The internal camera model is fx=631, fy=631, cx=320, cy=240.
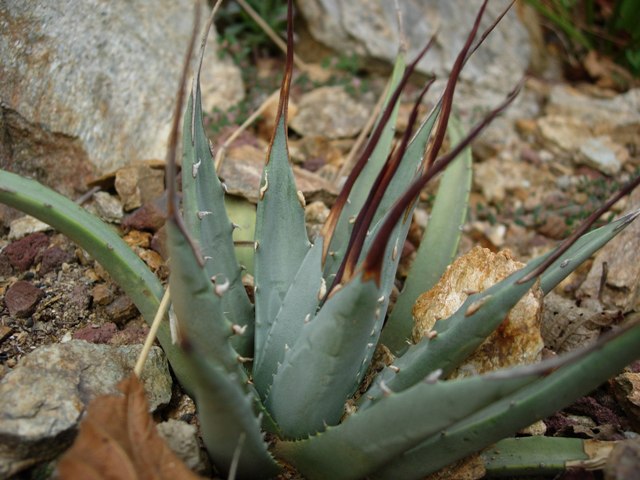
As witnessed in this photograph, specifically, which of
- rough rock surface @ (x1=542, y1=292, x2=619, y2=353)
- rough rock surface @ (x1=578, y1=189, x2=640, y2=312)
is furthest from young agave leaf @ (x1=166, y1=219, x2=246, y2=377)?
rough rock surface @ (x1=578, y1=189, x2=640, y2=312)

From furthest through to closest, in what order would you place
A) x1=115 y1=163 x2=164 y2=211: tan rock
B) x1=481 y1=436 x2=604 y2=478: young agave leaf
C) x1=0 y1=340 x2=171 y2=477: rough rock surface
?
x1=115 y1=163 x2=164 y2=211: tan rock, x1=481 y1=436 x2=604 y2=478: young agave leaf, x1=0 y1=340 x2=171 y2=477: rough rock surface

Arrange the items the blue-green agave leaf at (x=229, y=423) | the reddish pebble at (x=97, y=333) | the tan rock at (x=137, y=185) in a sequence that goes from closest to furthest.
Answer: the blue-green agave leaf at (x=229, y=423) → the reddish pebble at (x=97, y=333) → the tan rock at (x=137, y=185)

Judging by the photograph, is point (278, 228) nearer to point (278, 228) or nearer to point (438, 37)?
point (278, 228)

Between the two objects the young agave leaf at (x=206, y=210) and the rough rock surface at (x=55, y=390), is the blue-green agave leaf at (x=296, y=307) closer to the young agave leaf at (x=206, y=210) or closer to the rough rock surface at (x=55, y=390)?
the young agave leaf at (x=206, y=210)

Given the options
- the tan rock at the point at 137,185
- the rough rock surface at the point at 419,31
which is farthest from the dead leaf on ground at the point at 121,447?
the rough rock surface at the point at 419,31

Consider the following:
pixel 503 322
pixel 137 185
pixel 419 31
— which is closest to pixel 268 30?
pixel 419 31

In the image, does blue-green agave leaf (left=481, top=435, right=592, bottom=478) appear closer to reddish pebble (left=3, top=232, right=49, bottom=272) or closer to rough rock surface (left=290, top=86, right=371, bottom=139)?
reddish pebble (left=3, top=232, right=49, bottom=272)

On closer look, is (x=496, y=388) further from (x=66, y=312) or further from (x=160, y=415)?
(x=66, y=312)
